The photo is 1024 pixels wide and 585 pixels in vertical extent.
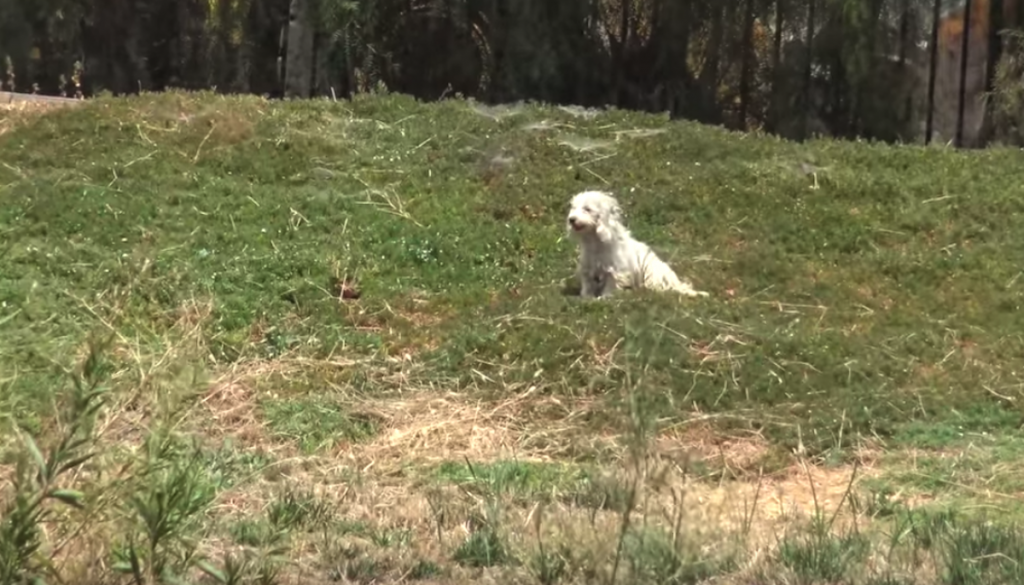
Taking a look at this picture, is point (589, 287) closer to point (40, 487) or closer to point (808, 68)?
point (40, 487)

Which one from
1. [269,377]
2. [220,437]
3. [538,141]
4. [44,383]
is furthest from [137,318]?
[538,141]

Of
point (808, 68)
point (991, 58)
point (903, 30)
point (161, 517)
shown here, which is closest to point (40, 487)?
point (161, 517)

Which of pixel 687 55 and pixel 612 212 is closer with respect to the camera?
pixel 612 212

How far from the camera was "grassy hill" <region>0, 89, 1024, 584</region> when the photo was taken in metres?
4.71

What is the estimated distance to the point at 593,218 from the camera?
1079 cm

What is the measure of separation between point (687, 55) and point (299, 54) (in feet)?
19.0

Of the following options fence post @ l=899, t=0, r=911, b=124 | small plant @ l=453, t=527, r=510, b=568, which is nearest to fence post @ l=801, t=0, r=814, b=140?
fence post @ l=899, t=0, r=911, b=124

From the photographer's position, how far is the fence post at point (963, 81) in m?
18.5

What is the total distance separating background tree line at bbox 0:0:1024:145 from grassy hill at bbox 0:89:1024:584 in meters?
2.63

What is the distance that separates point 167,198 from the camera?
1273 centimetres

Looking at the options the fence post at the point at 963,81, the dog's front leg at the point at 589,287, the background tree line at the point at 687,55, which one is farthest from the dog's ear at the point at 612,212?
the fence post at the point at 963,81

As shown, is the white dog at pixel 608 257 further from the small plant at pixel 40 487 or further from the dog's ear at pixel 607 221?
the small plant at pixel 40 487

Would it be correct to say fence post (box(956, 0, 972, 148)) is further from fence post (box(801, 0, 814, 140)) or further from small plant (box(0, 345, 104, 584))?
small plant (box(0, 345, 104, 584))

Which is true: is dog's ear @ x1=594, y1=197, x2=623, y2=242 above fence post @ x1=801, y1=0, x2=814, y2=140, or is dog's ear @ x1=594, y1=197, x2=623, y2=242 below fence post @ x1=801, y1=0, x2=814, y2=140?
below
